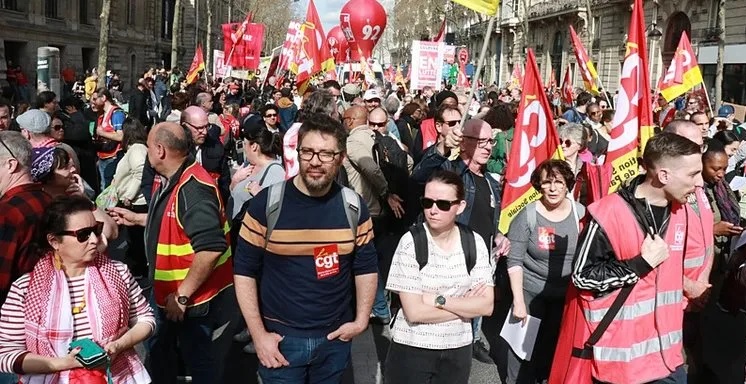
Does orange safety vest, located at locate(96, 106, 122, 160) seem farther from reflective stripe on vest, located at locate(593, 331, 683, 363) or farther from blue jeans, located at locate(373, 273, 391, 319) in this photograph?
reflective stripe on vest, located at locate(593, 331, 683, 363)

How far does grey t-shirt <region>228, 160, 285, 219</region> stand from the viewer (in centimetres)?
532

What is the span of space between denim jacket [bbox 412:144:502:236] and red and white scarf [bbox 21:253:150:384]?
8.22 ft

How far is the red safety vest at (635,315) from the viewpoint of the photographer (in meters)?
3.13

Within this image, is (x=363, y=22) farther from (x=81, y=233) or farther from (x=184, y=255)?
(x=81, y=233)

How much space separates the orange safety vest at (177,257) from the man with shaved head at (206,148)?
2656 millimetres

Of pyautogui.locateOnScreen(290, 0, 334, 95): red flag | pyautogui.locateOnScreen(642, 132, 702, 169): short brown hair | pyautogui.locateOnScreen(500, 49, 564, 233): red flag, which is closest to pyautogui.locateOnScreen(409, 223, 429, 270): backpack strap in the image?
pyautogui.locateOnScreen(642, 132, 702, 169): short brown hair

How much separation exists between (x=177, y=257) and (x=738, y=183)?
514cm

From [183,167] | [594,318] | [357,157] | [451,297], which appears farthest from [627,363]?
[357,157]

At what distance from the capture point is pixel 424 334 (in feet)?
11.2

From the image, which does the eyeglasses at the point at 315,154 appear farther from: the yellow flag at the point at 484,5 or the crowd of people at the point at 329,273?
the yellow flag at the point at 484,5

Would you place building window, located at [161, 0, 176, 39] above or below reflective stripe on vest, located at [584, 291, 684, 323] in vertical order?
above

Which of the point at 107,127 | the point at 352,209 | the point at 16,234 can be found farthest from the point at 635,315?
the point at 107,127

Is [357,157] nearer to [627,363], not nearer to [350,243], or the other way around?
[350,243]

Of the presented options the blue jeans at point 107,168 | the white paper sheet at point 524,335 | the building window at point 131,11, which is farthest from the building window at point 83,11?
the white paper sheet at point 524,335
